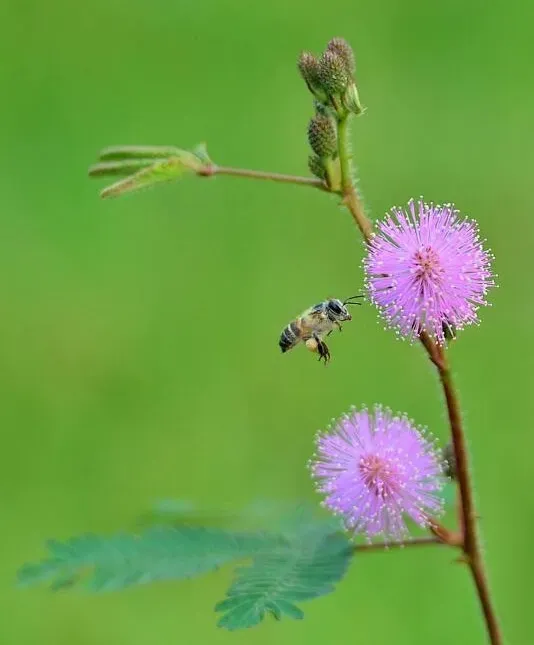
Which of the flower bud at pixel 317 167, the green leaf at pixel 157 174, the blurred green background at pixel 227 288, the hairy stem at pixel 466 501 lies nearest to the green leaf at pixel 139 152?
the green leaf at pixel 157 174

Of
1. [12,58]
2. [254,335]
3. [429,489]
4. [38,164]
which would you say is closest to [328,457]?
[429,489]

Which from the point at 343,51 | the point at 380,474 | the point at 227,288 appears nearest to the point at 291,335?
the point at 380,474

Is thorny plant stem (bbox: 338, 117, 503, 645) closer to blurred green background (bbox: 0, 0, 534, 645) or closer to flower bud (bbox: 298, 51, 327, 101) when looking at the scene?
flower bud (bbox: 298, 51, 327, 101)

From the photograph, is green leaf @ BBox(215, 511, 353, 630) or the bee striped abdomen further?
the bee striped abdomen

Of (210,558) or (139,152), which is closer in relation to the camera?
(139,152)

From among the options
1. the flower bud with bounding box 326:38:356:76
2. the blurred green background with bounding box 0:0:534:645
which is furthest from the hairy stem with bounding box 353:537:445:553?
the blurred green background with bounding box 0:0:534:645

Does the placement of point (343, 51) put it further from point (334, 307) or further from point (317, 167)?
point (334, 307)
